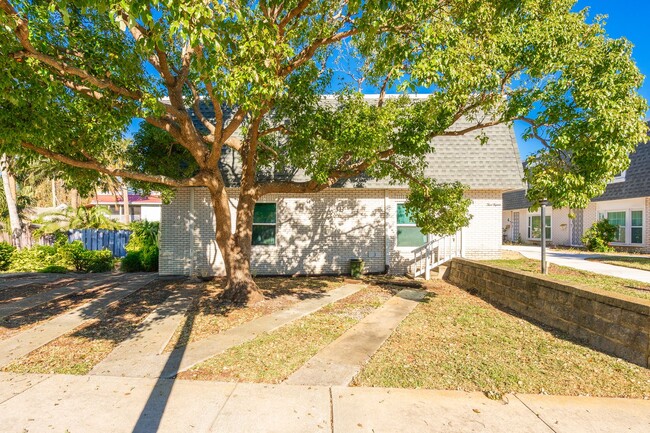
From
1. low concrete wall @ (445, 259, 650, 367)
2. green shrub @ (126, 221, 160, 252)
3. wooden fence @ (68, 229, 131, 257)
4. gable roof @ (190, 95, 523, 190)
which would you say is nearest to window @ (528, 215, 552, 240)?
gable roof @ (190, 95, 523, 190)

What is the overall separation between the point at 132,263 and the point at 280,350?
10.6 meters

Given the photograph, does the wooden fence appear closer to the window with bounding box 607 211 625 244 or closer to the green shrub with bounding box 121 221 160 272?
the green shrub with bounding box 121 221 160 272

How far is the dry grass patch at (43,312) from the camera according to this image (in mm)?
6211

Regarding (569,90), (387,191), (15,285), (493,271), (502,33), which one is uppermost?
(502,33)

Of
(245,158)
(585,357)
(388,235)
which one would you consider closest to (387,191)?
(388,235)

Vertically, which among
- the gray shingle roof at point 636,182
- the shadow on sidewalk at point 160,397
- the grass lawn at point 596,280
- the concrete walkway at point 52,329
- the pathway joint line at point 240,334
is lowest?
the concrete walkway at point 52,329

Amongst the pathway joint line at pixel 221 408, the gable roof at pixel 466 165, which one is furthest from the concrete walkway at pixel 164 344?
the gable roof at pixel 466 165

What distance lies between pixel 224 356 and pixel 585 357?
494 centimetres

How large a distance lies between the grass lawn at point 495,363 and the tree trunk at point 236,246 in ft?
11.9

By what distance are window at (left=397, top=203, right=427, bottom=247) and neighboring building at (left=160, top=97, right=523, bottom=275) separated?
34 mm

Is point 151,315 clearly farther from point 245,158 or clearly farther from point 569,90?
point 569,90

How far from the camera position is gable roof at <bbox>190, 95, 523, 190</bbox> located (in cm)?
1183

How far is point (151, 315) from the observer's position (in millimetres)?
6984

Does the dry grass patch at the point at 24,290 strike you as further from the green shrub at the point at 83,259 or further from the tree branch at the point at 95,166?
the tree branch at the point at 95,166
